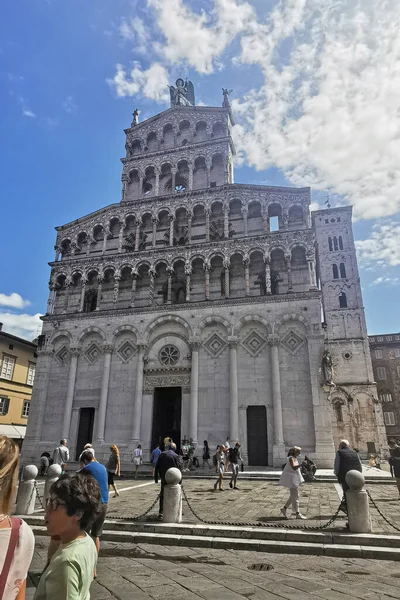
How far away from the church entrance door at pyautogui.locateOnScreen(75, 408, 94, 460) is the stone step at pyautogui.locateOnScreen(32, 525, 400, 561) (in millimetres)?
18505

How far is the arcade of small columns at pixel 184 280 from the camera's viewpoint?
2622 cm

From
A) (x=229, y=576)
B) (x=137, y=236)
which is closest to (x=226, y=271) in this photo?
(x=137, y=236)

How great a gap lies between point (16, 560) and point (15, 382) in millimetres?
36940

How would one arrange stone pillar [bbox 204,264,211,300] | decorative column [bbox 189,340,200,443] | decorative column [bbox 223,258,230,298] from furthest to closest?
1. stone pillar [bbox 204,264,211,300]
2. decorative column [bbox 223,258,230,298]
3. decorative column [bbox 189,340,200,443]

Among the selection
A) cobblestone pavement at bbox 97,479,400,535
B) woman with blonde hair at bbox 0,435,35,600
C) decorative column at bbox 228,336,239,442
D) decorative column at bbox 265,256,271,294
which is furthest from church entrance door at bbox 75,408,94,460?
woman with blonde hair at bbox 0,435,35,600

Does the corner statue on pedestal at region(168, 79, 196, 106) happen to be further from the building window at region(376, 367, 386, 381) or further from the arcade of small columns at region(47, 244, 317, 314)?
the building window at region(376, 367, 386, 381)

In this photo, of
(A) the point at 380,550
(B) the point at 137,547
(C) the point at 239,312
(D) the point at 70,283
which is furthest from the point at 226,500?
(D) the point at 70,283

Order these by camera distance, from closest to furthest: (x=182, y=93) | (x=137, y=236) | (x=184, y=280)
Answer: (x=184, y=280) < (x=137, y=236) < (x=182, y=93)

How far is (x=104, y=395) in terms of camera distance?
26.0 meters

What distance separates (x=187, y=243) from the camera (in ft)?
94.0

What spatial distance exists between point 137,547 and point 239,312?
18468mm

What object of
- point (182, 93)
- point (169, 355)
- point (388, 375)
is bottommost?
point (169, 355)

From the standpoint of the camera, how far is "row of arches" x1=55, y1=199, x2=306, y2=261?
27.8 metres

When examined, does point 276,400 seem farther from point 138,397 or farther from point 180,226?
point 180,226
